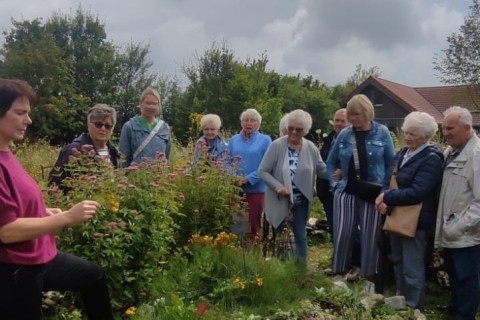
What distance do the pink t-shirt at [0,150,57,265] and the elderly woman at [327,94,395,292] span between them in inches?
126

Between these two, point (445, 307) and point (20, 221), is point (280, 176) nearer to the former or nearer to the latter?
point (445, 307)

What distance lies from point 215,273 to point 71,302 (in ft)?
3.62

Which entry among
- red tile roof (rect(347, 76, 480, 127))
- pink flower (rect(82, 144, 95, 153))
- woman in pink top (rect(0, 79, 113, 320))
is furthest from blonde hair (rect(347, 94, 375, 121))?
red tile roof (rect(347, 76, 480, 127))

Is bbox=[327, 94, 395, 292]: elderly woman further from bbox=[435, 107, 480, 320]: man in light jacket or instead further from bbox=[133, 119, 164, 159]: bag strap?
bbox=[133, 119, 164, 159]: bag strap

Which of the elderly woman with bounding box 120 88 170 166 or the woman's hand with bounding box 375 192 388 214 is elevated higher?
the elderly woman with bounding box 120 88 170 166

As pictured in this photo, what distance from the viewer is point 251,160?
5.88 metres

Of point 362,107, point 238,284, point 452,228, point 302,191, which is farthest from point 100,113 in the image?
point 452,228

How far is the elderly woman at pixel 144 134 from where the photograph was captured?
17.2 feet

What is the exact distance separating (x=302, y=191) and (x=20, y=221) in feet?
11.0

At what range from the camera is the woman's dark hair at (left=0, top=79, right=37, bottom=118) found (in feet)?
7.87

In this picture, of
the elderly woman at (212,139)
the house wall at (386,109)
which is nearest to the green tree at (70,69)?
the house wall at (386,109)

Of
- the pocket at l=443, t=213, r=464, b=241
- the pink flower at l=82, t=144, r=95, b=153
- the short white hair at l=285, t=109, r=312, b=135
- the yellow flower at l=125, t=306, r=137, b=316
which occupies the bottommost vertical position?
the yellow flower at l=125, t=306, r=137, b=316

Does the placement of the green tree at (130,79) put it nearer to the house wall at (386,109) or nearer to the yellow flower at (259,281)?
the house wall at (386,109)

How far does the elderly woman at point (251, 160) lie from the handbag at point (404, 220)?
179 cm
